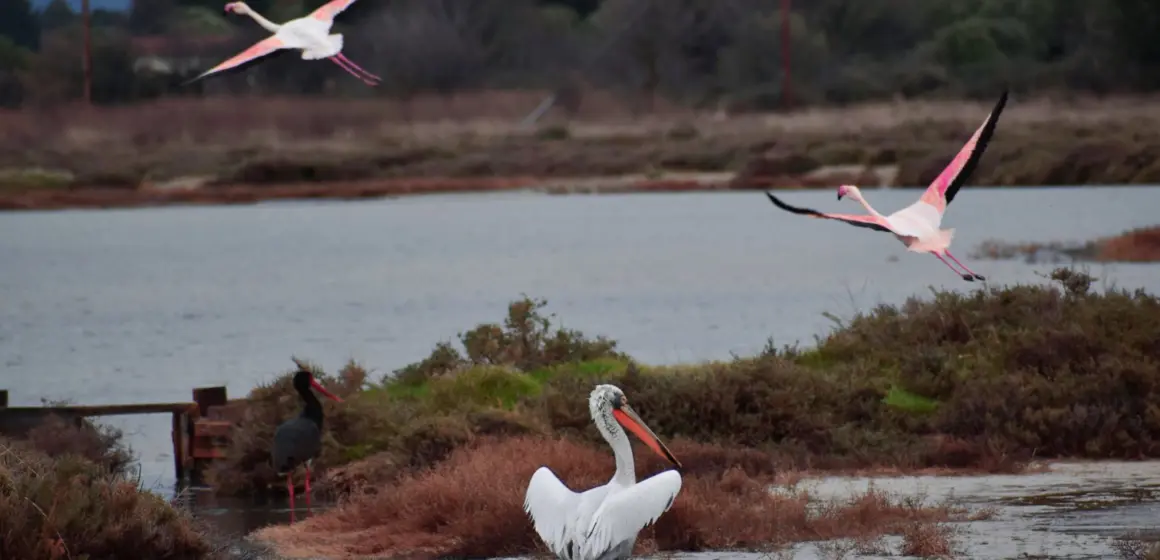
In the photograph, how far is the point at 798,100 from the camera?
213 feet

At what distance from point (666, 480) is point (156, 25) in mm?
53739

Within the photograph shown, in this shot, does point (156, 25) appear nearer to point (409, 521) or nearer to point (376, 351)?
point (376, 351)

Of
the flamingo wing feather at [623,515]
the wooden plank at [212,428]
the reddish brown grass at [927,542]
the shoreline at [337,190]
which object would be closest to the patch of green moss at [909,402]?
the reddish brown grass at [927,542]

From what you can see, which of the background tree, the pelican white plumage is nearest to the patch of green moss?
the pelican white plumage

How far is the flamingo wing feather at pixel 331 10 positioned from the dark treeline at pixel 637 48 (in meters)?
32.4

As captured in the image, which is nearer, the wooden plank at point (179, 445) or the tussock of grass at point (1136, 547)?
the tussock of grass at point (1136, 547)

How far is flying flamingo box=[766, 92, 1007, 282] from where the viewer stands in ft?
38.4

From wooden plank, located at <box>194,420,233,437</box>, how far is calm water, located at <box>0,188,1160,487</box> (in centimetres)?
68

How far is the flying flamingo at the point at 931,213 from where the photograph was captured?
38.4 ft

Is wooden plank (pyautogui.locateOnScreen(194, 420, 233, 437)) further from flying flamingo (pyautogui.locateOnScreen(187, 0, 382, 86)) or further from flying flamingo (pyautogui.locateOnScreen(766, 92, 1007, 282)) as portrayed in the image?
flying flamingo (pyautogui.locateOnScreen(766, 92, 1007, 282))

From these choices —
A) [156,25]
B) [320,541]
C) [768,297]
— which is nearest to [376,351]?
[768,297]

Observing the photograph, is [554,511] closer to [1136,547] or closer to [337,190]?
[1136,547]

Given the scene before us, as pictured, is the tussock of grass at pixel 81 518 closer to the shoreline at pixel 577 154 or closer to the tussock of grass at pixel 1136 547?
the tussock of grass at pixel 1136 547

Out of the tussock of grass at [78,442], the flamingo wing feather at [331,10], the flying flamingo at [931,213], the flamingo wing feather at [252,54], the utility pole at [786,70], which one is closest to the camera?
the flying flamingo at [931,213]
